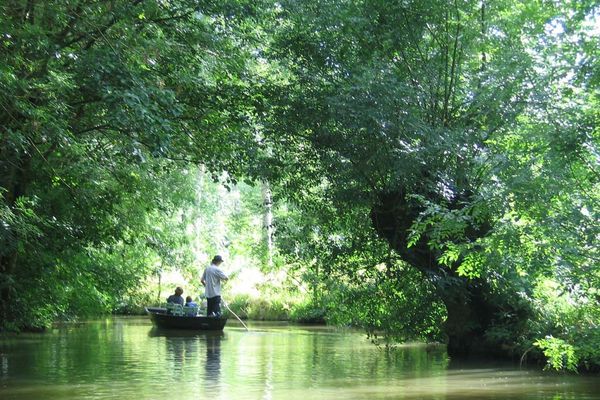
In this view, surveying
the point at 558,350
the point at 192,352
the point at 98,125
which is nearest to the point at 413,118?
the point at 558,350

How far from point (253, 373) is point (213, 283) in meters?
9.46

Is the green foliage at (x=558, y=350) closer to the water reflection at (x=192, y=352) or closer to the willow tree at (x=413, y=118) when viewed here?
the willow tree at (x=413, y=118)

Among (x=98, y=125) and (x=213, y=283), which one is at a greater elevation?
(x=98, y=125)

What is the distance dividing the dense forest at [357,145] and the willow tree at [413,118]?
4cm

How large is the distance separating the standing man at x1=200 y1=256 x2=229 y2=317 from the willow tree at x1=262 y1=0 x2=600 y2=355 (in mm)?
6518

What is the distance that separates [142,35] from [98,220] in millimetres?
4912

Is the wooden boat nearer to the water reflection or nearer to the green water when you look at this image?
the water reflection

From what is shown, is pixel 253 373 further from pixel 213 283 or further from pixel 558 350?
pixel 213 283

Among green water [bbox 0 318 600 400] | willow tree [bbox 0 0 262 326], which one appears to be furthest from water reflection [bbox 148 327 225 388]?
willow tree [bbox 0 0 262 326]

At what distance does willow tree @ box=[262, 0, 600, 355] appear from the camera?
504 inches

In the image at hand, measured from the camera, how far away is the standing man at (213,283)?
2083cm

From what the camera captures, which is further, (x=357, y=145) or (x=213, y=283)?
(x=213, y=283)

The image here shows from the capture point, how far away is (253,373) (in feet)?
38.7

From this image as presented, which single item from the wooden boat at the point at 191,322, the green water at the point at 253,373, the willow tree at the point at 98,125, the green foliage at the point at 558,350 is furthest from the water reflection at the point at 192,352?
the green foliage at the point at 558,350
